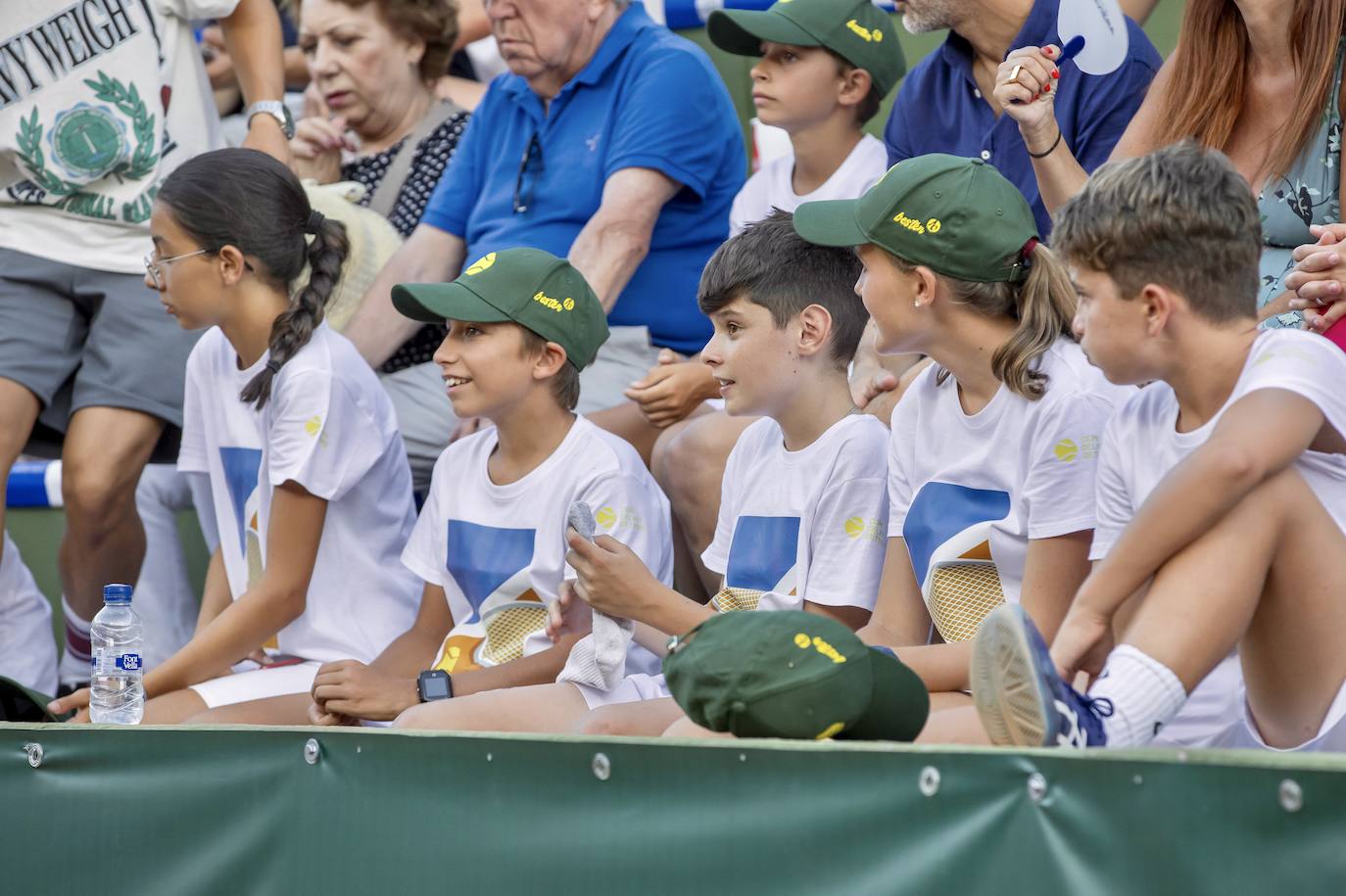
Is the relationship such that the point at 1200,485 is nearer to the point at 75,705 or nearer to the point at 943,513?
the point at 943,513

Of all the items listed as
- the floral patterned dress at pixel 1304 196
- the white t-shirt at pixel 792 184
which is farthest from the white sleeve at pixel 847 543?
the white t-shirt at pixel 792 184

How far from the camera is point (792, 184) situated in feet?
13.2

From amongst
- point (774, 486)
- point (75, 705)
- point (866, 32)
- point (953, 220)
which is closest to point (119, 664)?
point (75, 705)

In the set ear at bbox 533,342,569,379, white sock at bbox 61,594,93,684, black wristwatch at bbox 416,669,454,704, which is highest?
ear at bbox 533,342,569,379

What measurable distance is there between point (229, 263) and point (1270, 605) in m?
2.33

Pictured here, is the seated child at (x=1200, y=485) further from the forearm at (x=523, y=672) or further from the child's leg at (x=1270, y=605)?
the forearm at (x=523, y=672)

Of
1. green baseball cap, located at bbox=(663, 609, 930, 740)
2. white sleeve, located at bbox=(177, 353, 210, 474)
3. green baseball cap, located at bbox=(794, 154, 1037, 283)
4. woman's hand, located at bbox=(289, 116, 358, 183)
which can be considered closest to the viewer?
green baseball cap, located at bbox=(663, 609, 930, 740)

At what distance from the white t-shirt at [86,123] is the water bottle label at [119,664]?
1251 mm

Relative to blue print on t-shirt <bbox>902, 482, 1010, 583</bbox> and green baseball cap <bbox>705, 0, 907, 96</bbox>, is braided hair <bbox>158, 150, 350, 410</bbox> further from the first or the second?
blue print on t-shirt <bbox>902, 482, 1010, 583</bbox>

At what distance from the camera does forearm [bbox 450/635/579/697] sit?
308 centimetres

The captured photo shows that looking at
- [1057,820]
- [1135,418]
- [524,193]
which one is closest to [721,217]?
[524,193]

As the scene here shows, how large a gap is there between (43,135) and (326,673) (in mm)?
1692

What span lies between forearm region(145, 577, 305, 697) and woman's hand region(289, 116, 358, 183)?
1.67 m

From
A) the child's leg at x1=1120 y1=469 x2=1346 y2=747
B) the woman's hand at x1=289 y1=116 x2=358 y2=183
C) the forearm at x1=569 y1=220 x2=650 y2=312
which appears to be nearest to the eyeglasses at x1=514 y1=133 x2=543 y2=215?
the forearm at x1=569 y1=220 x2=650 y2=312
